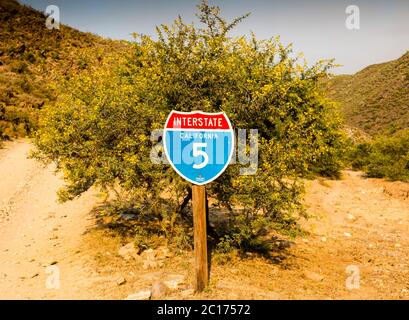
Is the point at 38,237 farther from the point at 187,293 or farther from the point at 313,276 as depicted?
the point at 313,276

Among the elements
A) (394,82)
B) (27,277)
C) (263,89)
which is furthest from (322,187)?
(394,82)

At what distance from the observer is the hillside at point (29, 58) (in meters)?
25.1

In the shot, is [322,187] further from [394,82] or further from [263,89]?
[394,82]

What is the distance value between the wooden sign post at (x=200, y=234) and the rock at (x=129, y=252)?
2.42 metres

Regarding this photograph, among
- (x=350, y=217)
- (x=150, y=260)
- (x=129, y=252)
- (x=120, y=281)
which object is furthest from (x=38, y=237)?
(x=350, y=217)

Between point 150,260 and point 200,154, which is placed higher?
point 200,154

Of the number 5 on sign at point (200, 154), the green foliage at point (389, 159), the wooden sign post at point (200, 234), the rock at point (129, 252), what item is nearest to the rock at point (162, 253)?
the rock at point (129, 252)

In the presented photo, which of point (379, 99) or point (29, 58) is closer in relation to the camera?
point (29, 58)

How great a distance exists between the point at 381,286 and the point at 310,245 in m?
2.75

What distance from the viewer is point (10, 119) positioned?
939 inches

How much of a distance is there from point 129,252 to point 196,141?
13.4 ft

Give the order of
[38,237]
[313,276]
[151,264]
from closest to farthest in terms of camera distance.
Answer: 1. [151,264]
2. [313,276]
3. [38,237]

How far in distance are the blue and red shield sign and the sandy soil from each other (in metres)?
2.29

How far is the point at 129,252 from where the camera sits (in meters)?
8.53
